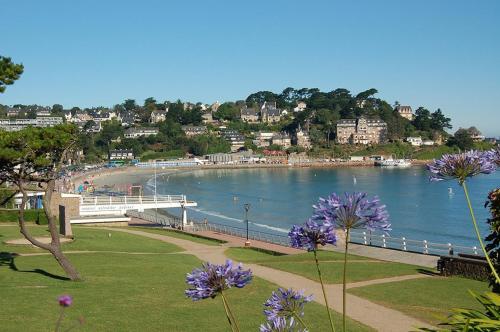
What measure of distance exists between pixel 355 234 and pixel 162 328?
118 ft

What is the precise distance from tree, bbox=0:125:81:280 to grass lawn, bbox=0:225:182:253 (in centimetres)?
654

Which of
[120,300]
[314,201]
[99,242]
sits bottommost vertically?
[314,201]

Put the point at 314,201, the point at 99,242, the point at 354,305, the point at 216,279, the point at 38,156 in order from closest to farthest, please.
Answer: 1. the point at 216,279
2. the point at 354,305
3. the point at 38,156
4. the point at 99,242
5. the point at 314,201

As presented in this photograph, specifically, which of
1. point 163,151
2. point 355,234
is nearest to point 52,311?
point 355,234

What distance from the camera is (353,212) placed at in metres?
4.12

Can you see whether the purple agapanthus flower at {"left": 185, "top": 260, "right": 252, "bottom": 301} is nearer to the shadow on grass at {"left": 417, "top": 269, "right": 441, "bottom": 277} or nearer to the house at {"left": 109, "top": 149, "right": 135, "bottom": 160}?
the shadow on grass at {"left": 417, "top": 269, "right": 441, "bottom": 277}

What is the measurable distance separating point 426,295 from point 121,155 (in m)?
178

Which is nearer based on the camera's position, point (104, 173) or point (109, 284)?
point (109, 284)

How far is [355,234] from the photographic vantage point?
1836 inches

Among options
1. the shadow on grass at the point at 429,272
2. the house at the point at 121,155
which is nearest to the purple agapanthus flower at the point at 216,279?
the shadow on grass at the point at 429,272

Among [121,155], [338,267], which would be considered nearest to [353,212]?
[338,267]

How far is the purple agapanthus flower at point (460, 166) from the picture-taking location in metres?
5.23

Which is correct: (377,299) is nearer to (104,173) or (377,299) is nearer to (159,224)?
(159,224)

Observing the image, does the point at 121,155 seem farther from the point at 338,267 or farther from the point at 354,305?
the point at 354,305
